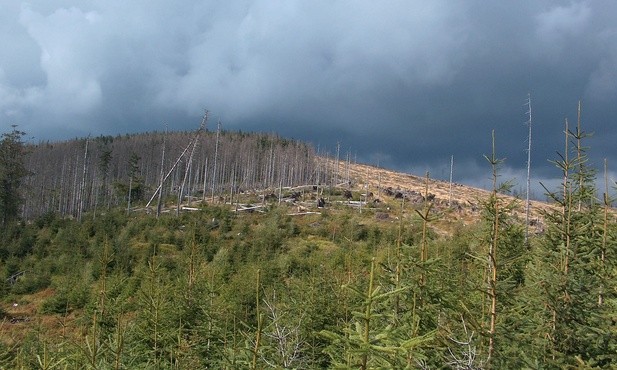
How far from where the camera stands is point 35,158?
9850 centimetres

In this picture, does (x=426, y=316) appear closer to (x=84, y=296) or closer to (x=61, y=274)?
(x=84, y=296)

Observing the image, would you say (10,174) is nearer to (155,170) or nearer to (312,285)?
(312,285)

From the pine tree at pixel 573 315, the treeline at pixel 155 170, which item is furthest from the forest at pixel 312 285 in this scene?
the treeline at pixel 155 170

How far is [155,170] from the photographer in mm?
99562

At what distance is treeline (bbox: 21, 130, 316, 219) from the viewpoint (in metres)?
76.4

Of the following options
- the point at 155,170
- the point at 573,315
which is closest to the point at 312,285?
the point at 573,315

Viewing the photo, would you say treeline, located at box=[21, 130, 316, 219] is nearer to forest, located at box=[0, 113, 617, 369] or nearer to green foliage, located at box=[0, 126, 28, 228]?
forest, located at box=[0, 113, 617, 369]

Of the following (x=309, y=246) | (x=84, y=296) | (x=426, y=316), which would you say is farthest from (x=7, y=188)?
(x=426, y=316)

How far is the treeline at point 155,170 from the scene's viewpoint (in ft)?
251

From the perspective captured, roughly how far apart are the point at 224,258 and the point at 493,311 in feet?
74.3

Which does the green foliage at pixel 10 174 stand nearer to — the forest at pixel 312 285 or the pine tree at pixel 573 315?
the forest at pixel 312 285

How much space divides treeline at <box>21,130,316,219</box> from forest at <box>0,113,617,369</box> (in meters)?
1.92

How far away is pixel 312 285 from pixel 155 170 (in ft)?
310

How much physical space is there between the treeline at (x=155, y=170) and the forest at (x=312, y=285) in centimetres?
192
